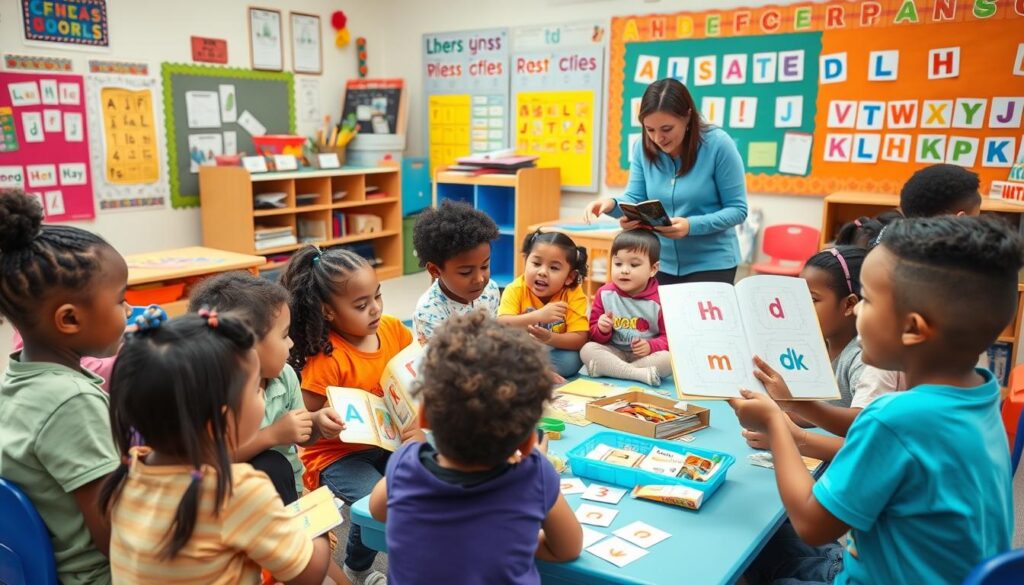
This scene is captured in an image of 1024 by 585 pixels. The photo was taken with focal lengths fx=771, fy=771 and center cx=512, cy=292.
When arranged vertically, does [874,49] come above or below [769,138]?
above

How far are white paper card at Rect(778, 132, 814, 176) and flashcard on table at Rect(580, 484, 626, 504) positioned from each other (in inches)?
138

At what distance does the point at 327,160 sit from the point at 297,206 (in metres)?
0.44

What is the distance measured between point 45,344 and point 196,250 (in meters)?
3.00

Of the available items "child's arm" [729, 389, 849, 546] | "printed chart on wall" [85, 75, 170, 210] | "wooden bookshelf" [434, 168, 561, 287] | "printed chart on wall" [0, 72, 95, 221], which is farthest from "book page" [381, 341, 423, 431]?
"printed chart on wall" [85, 75, 170, 210]

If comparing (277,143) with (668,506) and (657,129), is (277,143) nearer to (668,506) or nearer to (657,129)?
(657,129)

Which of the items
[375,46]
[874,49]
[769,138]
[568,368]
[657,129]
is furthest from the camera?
[375,46]

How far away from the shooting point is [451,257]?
7.35 ft

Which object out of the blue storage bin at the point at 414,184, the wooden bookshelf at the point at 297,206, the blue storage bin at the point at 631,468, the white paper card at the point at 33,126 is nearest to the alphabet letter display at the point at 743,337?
the blue storage bin at the point at 631,468

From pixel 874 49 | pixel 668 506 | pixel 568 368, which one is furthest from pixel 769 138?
pixel 668 506

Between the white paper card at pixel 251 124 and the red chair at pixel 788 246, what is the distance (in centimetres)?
346

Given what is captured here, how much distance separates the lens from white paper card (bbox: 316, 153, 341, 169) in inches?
217

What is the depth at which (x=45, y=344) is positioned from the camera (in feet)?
4.30

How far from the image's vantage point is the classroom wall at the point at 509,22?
4488mm

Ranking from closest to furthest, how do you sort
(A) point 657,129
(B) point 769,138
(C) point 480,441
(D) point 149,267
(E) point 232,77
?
(C) point 480,441
(A) point 657,129
(D) point 149,267
(B) point 769,138
(E) point 232,77
